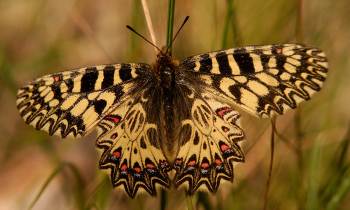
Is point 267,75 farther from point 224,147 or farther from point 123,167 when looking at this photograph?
point 123,167

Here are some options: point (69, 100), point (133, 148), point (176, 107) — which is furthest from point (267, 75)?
point (69, 100)

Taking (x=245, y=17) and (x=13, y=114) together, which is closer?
(x=245, y=17)

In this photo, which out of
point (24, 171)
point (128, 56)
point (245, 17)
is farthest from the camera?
point (24, 171)

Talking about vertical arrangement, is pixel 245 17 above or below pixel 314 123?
above

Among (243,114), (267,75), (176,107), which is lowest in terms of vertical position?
(243,114)

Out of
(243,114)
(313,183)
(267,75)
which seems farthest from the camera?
(243,114)

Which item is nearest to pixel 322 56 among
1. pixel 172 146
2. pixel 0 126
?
pixel 172 146

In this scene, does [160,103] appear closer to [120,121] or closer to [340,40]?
[120,121]
